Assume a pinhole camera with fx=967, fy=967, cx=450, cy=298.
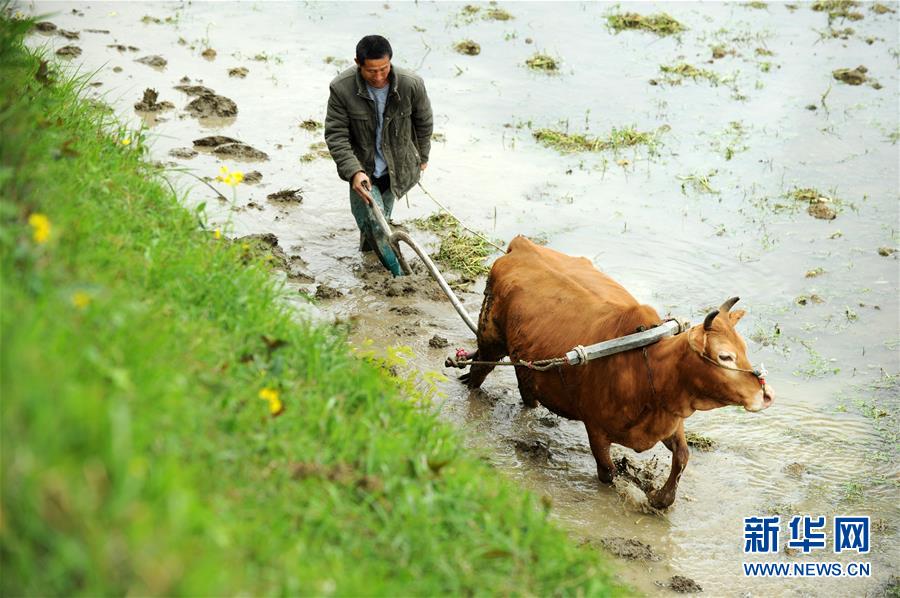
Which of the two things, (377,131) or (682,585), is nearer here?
(682,585)

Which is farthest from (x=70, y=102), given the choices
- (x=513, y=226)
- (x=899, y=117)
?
(x=899, y=117)

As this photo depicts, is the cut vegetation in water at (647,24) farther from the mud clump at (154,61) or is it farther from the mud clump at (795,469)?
the mud clump at (795,469)

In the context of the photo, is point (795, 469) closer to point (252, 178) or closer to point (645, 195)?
A: point (645, 195)

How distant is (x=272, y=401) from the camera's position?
3715 mm

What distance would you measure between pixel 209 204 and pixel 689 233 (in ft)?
14.4

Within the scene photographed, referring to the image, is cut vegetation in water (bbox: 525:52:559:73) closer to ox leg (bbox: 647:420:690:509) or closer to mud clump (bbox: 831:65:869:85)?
mud clump (bbox: 831:65:869:85)

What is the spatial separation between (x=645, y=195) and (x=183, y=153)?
4.58 metres

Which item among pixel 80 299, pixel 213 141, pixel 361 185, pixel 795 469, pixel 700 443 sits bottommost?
pixel 795 469

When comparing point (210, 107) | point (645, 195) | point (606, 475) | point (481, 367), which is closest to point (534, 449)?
point (606, 475)

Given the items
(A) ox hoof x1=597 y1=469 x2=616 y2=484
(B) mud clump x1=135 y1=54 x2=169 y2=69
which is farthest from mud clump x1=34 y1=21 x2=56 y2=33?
(A) ox hoof x1=597 y1=469 x2=616 y2=484

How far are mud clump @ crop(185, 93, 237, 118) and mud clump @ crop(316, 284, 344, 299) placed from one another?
3.58 m

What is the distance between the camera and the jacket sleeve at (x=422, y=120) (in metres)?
7.73

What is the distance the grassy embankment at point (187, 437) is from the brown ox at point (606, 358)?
4.23ft

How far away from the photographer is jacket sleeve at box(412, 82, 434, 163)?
773cm
